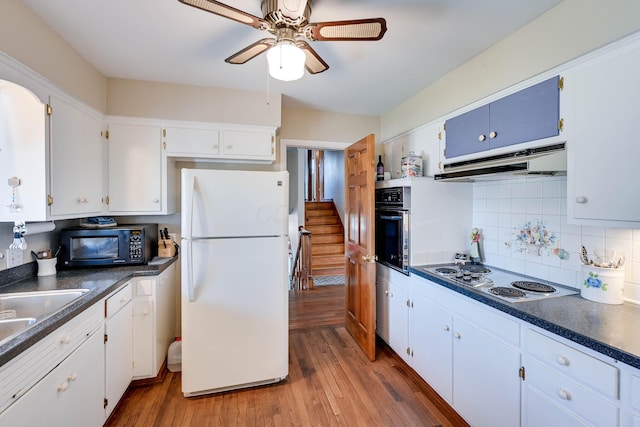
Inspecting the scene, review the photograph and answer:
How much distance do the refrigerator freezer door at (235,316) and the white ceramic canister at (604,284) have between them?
1835 millimetres

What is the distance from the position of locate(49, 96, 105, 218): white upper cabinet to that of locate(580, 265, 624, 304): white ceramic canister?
3062 millimetres

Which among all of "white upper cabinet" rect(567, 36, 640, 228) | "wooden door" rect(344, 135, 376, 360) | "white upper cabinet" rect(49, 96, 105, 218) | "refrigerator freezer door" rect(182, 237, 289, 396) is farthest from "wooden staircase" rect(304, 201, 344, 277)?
"white upper cabinet" rect(567, 36, 640, 228)

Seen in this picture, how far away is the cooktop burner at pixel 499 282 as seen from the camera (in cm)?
158

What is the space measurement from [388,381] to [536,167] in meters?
1.88

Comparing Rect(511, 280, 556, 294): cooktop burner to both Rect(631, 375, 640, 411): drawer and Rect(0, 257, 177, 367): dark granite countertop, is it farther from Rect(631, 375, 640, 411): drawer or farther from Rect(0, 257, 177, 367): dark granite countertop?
Rect(0, 257, 177, 367): dark granite countertop

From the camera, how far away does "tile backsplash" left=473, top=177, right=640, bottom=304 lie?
1.48 meters

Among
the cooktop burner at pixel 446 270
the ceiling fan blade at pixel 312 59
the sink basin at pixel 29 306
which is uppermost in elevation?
the ceiling fan blade at pixel 312 59

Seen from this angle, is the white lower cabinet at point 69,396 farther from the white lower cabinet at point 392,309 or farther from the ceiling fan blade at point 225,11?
the white lower cabinet at point 392,309

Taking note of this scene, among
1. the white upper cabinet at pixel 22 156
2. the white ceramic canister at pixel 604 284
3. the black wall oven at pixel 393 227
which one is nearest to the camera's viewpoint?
the white ceramic canister at pixel 604 284

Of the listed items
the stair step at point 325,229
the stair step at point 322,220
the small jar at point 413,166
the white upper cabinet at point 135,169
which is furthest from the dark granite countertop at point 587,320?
the stair step at point 322,220

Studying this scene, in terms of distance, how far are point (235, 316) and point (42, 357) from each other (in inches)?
42.2

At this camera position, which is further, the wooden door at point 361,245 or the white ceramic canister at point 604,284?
the wooden door at point 361,245

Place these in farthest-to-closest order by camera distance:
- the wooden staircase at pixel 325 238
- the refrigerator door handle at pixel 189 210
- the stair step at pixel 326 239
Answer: the stair step at pixel 326 239
the wooden staircase at pixel 325 238
the refrigerator door handle at pixel 189 210

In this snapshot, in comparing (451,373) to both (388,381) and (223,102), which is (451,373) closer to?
(388,381)
